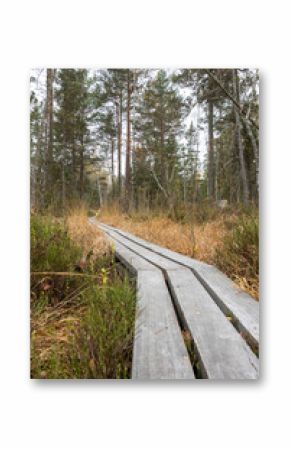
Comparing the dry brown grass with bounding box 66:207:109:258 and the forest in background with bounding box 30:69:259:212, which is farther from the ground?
the forest in background with bounding box 30:69:259:212

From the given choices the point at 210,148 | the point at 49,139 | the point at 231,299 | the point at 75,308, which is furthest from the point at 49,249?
the point at 210,148

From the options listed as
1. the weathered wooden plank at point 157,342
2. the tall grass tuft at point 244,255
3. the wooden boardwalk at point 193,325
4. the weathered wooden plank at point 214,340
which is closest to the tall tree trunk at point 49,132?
the wooden boardwalk at point 193,325

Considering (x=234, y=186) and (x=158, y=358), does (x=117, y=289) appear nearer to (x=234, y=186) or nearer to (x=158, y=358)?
(x=158, y=358)

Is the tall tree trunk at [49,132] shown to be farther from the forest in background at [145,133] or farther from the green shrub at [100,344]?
the green shrub at [100,344]

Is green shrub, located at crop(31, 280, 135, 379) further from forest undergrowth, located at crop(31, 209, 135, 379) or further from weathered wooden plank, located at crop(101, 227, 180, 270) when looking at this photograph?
weathered wooden plank, located at crop(101, 227, 180, 270)

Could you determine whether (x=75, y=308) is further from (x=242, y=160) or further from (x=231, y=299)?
(x=242, y=160)

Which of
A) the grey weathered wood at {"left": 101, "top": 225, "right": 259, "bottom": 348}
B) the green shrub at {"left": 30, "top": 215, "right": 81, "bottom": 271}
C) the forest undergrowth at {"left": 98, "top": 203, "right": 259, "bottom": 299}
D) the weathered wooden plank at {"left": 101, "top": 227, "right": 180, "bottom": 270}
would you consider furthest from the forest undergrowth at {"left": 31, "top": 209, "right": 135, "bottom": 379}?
the forest undergrowth at {"left": 98, "top": 203, "right": 259, "bottom": 299}

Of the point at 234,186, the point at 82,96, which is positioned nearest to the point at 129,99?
the point at 82,96
